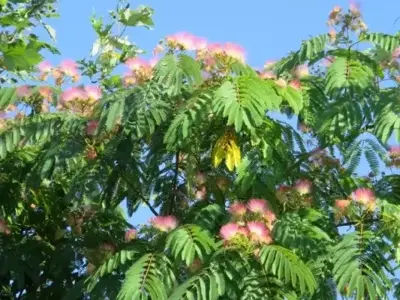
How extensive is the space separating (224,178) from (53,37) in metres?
2.78

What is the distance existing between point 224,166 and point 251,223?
2.96 feet

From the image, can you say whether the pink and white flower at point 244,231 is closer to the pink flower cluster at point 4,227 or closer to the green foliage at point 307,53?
the green foliage at point 307,53

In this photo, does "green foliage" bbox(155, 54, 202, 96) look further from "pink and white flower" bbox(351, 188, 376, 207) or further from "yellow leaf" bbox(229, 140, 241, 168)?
"pink and white flower" bbox(351, 188, 376, 207)

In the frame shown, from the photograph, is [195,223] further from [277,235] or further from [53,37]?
[53,37]

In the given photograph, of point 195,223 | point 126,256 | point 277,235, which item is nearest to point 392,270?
point 277,235

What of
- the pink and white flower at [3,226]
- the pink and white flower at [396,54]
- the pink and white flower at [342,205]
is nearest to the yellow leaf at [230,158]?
the pink and white flower at [342,205]

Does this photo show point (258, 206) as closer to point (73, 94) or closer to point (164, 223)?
point (164, 223)

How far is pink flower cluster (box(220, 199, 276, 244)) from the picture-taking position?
420 centimetres

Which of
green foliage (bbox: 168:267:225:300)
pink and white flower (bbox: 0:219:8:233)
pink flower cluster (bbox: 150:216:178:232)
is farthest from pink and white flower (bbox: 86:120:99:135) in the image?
pink and white flower (bbox: 0:219:8:233)

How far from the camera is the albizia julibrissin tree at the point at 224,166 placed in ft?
13.9

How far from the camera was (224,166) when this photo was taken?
5.09m

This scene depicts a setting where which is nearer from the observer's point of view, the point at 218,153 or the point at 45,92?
the point at 218,153

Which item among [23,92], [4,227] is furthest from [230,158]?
[4,227]

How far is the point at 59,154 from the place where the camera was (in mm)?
4941
